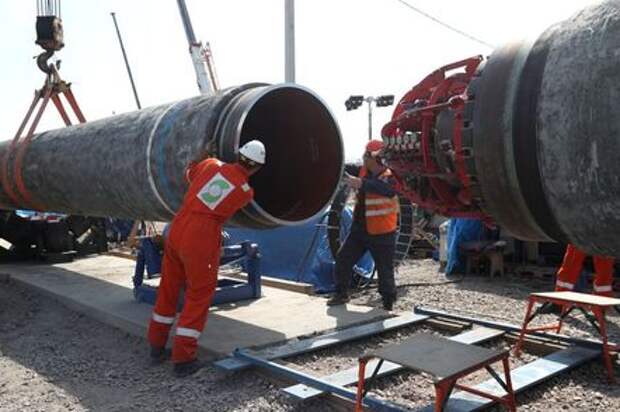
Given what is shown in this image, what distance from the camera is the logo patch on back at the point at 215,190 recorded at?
3.83m

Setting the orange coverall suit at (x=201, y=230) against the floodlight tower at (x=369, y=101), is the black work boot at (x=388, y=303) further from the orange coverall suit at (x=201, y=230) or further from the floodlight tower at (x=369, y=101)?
the floodlight tower at (x=369, y=101)

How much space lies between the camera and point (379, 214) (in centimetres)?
562

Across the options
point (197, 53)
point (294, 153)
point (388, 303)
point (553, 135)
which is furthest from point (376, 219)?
point (197, 53)

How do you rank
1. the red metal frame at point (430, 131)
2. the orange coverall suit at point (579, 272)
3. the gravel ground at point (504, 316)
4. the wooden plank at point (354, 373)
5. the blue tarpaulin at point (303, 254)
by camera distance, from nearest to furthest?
the red metal frame at point (430, 131)
the wooden plank at point (354, 373)
the gravel ground at point (504, 316)
the orange coverall suit at point (579, 272)
the blue tarpaulin at point (303, 254)

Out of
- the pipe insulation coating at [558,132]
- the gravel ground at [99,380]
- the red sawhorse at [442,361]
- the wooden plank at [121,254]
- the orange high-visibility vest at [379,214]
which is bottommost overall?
the wooden plank at [121,254]

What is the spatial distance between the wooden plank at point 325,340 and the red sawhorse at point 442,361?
0.95 m

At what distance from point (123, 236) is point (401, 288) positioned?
749cm

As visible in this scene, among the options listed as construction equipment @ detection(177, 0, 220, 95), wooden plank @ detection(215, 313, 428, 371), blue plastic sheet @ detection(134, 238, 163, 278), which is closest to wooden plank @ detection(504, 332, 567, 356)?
wooden plank @ detection(215, 313, 428, 371)

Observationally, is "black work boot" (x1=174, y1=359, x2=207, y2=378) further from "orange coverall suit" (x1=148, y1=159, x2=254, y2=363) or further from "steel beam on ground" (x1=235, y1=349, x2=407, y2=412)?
"steel beam on ground" (x1=235, y1=349, x2=407, y2=412)

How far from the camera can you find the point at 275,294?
20.5 ft

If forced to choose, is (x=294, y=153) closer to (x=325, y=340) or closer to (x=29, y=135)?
(x=325, y=340)

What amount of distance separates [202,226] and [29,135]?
3.20m

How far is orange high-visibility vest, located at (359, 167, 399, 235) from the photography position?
18.4 feet

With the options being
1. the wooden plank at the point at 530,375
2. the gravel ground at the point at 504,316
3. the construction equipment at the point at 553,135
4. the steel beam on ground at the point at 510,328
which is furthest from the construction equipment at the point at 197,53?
the construction equipment at the point at 553,135
